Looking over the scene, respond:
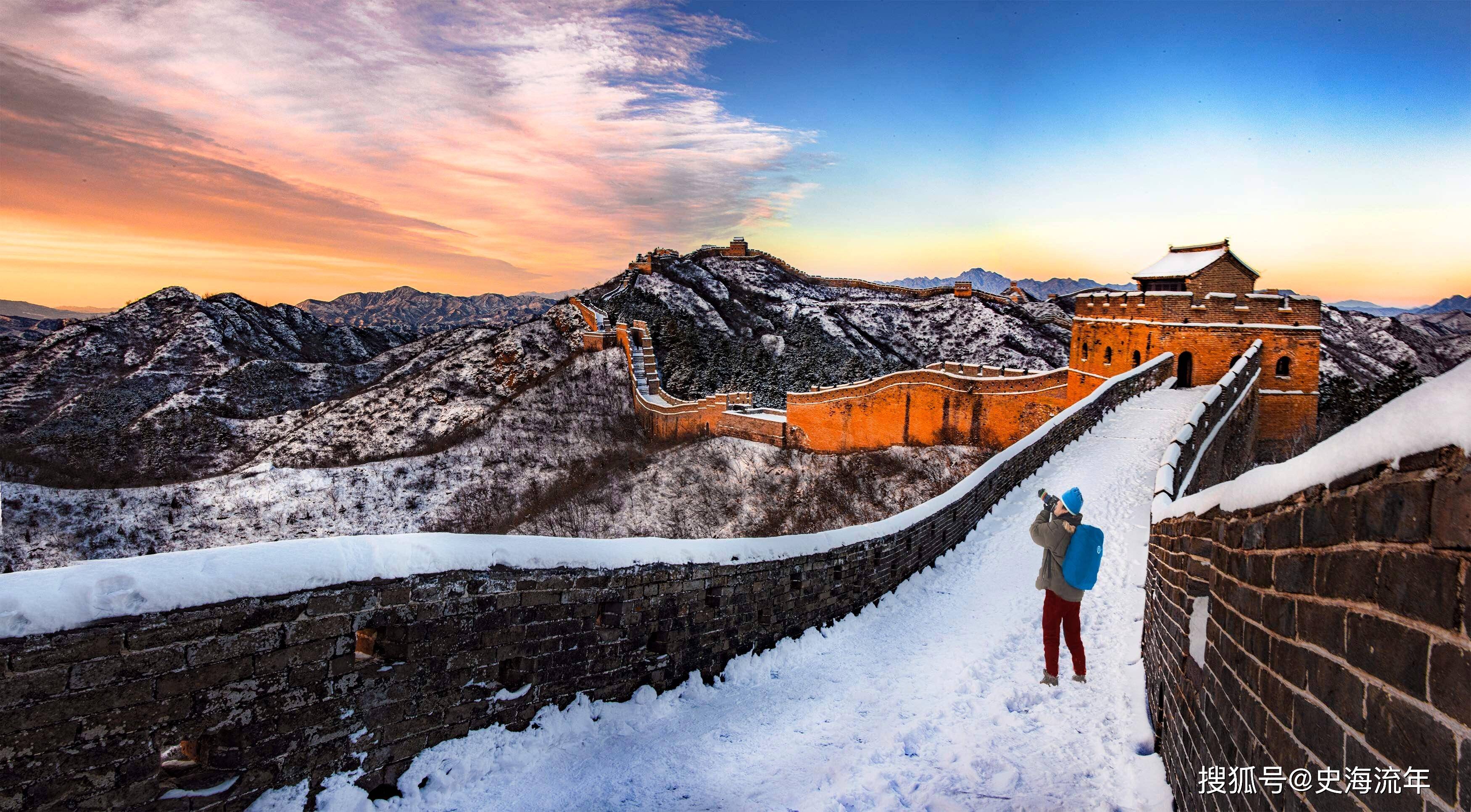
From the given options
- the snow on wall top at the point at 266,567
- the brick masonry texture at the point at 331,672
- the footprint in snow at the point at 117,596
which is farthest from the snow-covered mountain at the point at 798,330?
the footprint in snow at the point at 117,596

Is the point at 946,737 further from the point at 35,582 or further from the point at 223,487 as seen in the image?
the point at 223,487

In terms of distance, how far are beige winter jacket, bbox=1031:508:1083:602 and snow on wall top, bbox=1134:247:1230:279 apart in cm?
1983

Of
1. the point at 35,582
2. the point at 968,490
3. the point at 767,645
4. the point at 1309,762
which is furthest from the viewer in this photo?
the point at 968,490

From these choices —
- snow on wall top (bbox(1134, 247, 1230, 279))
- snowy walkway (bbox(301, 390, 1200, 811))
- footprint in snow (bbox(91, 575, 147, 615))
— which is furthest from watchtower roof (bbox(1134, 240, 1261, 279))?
footprint in snow (bbox(91, 575, 147, 615))

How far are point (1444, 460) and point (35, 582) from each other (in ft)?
14.9

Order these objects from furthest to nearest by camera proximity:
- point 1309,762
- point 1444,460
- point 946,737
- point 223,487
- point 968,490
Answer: point 223,487 < point 968,490 < point 946,737 < point 1309,762 < point 1444,460

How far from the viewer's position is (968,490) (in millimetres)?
10039

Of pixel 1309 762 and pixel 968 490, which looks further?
pixel 968 490

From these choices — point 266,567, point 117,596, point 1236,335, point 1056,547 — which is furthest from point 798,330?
point 117,596

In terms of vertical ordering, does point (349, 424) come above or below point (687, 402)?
below

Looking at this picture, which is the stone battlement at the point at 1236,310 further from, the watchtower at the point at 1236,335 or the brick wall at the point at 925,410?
the brick wall at the point at 925,410

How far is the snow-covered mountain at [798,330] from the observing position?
1871 inches

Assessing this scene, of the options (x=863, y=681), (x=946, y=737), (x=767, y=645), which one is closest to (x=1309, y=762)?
(x=946, y=737)

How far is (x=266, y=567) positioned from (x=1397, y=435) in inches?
168
